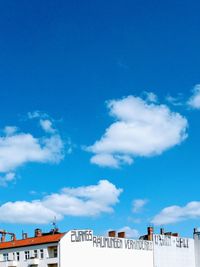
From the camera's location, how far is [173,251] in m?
107

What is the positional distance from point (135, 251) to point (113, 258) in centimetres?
635

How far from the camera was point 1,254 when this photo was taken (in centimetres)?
9731

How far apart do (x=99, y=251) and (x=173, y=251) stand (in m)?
21.6

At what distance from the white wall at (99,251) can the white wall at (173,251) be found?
2809 mm

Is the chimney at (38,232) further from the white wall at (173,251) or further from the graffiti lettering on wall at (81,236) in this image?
the white wall at (173,251)

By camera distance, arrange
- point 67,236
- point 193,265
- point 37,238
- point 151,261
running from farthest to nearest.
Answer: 1. point 193,265
2. point 151,261
3. point 37,238
4. point 67,236

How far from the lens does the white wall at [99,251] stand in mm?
88375

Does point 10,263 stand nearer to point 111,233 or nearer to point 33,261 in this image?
point 33,261

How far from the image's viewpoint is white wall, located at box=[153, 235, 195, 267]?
10358 cm

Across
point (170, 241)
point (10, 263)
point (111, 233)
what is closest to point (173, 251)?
point (170, 241)

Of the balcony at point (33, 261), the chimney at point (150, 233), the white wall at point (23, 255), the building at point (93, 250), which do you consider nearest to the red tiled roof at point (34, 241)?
the building at point (93, 250)

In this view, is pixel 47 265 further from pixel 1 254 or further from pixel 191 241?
pixel 191 241

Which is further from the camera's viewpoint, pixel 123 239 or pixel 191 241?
pixel 191 241

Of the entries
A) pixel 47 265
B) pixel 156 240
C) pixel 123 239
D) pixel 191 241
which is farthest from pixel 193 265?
pixel 47 265
